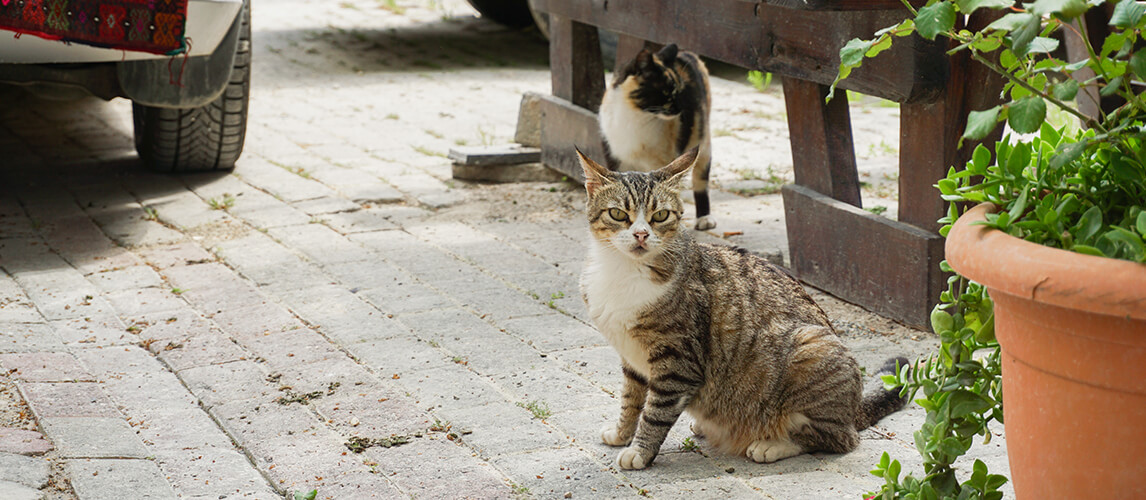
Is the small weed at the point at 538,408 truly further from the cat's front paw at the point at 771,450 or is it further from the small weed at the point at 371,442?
the cat's front paw at the point at 771,450

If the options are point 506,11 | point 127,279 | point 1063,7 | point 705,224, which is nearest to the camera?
point 1063,7

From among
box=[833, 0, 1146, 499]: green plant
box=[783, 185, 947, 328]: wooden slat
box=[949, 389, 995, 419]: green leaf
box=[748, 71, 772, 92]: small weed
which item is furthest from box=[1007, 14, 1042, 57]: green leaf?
→ box=[748, 71, 772, 92]: small weed

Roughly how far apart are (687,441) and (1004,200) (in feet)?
4.34

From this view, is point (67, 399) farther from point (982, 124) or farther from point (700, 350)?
point (982, 124)

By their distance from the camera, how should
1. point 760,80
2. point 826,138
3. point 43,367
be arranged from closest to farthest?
point 43,367, point 826,138, point 760,80

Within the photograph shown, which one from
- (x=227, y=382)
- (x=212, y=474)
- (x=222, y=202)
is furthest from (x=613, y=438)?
(x=222, y=202)

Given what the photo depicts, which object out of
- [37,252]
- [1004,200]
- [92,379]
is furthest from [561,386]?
[37,252]

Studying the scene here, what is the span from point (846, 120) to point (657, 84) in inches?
49.8

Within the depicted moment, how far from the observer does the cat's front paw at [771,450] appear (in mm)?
2930

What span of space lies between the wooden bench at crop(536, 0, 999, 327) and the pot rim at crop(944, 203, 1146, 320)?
1784 mm

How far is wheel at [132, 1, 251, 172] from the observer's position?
19.3ft

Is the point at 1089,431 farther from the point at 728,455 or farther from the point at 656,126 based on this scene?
the point at 656,126

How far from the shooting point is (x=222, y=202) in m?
5.68

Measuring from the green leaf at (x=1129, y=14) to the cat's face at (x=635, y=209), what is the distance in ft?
4.68
